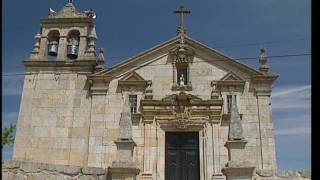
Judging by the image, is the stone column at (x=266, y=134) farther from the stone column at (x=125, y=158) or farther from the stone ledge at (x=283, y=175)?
the stone column at (x=125, y=158)

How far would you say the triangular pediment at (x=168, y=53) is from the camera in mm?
16406

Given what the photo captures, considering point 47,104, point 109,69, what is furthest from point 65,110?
point 109,69

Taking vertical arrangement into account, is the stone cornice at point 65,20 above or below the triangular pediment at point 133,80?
above

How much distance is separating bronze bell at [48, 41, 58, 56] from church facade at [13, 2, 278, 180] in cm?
8

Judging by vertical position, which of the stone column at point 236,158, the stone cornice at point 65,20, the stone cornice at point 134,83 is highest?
the stone cornice at point 65,20

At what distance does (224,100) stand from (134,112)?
3.54 m

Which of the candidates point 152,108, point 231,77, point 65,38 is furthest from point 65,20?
point 231,77

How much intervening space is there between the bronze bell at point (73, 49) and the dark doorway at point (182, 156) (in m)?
5.35

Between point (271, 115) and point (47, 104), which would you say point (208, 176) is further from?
point (47, 104)

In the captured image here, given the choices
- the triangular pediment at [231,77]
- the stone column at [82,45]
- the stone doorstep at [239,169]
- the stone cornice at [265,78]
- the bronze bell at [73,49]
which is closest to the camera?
the stone doorstep at [239,169]

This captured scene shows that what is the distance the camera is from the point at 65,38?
17531 mm

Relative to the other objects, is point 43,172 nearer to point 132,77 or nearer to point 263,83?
point 132,77

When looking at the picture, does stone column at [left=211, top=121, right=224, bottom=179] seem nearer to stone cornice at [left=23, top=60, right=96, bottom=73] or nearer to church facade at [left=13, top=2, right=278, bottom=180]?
church facade at [left=13, top=2, right=278, bottom=180]

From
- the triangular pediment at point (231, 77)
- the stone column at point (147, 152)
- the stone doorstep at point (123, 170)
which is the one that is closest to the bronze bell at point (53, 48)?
the stone column at point (147, 152)
